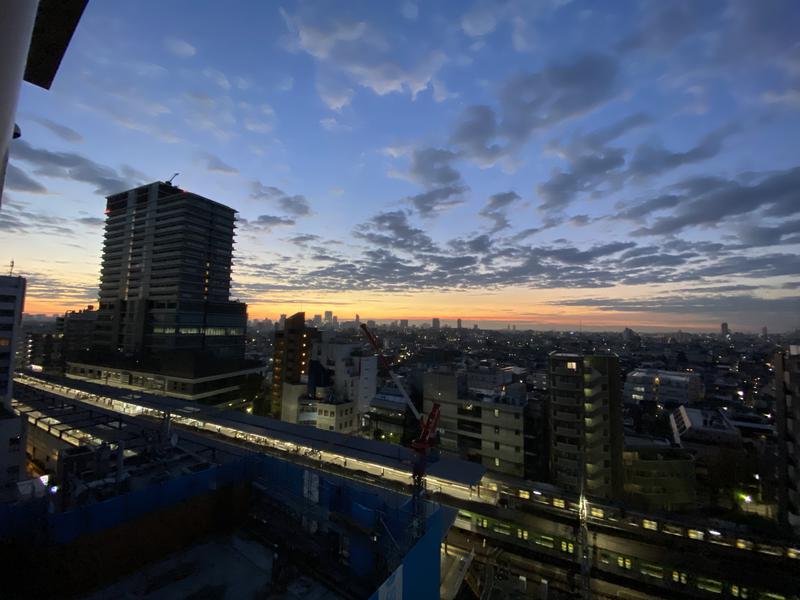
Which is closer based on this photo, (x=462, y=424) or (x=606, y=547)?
(x=606, y=547)

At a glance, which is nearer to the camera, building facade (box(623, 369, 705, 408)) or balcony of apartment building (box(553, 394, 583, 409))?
balcony of apartment building (box(553, 394, 583, 409))

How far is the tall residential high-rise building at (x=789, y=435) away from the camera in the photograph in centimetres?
2105

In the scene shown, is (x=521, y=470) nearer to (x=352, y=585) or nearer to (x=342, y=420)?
(x=342, y=420)

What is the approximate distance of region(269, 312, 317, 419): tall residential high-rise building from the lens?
140 ft

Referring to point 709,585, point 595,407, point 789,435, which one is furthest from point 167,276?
point 789,435

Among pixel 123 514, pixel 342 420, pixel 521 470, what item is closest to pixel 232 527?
pixel 123 514

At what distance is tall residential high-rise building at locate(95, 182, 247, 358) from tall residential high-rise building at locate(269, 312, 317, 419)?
20.2 meters

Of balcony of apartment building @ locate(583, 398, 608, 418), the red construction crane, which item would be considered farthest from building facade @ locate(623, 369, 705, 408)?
the red construction crane

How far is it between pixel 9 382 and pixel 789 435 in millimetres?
50046

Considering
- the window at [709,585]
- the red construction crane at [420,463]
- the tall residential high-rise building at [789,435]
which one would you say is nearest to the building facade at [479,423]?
the red construction crane at [420,463]

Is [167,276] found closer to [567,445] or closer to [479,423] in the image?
[479,423]

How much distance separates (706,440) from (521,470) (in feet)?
51.9

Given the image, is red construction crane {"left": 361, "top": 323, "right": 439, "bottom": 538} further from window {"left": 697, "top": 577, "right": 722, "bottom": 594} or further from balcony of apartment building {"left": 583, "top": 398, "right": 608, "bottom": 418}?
window {"left": 697, "top": 577, "right": 722, "bottom": 594}

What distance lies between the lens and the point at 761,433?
31.3 metres
